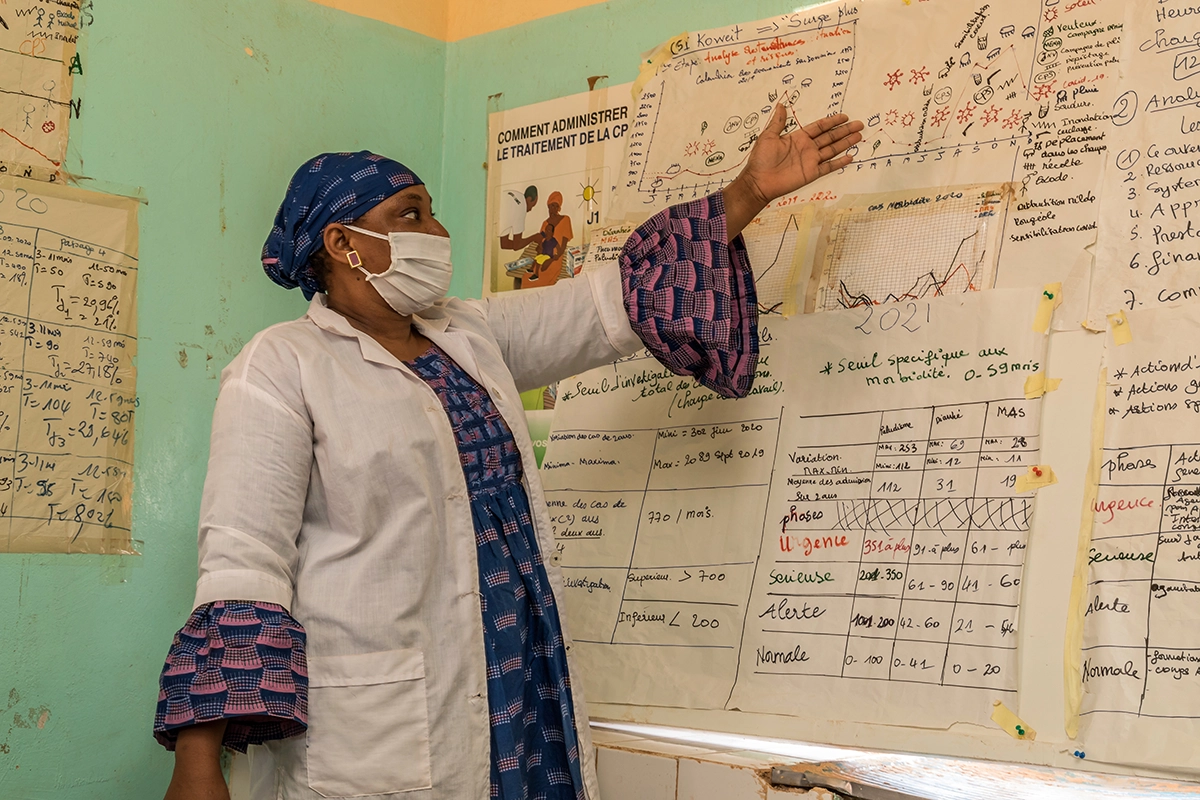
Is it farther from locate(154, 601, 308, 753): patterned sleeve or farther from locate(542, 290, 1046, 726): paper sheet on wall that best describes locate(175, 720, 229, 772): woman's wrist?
locate(542, 290, 1046, 726): paper sheet on wall

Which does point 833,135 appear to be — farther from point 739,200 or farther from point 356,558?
point 356,558

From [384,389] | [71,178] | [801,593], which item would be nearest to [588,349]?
[384,389]

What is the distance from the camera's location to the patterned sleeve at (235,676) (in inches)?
50.2

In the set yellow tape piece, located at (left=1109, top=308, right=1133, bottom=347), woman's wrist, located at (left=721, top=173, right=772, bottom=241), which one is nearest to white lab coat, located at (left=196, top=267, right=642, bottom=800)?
woman's wrist, located at (left=721, top=173, right=772, bottom=241)

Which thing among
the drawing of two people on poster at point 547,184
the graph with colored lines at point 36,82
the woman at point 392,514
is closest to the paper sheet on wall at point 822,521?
the woman at point 392,514

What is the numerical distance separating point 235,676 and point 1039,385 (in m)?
1.15

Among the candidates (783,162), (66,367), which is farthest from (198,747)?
(783,162)

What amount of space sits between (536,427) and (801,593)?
0.70 meters

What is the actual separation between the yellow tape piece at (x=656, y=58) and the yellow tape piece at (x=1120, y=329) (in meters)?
0.97

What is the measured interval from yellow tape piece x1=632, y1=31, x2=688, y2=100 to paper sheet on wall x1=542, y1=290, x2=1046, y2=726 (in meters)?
0.55

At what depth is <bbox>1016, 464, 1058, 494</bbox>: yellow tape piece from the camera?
1573mm

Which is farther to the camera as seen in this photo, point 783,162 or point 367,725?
point 783,162

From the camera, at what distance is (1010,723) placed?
5.02ft

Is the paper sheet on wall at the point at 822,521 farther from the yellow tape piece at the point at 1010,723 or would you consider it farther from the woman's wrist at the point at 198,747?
the woman's wrist at the point at 198,747
